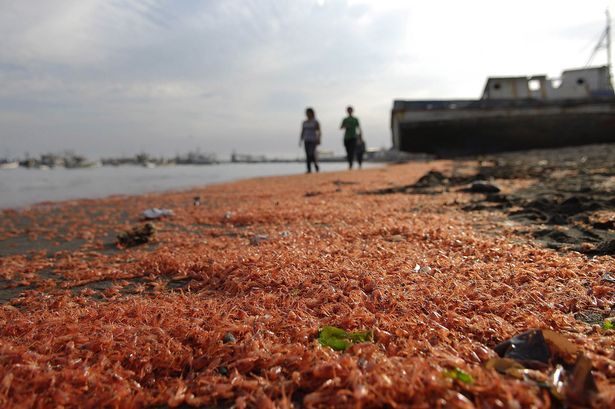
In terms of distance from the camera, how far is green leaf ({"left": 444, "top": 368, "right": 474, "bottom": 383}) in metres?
1.22

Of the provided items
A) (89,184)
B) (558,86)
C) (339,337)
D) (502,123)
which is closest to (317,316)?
(339,337)

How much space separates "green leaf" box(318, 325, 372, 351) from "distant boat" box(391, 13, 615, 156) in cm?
2415

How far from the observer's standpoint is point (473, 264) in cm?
255

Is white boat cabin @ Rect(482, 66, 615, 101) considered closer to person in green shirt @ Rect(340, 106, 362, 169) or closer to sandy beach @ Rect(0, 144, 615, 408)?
person in green shirt @ Rect(340, 106, 362, 169)

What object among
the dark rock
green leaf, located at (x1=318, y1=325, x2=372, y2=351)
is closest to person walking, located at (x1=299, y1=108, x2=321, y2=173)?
the dark rock

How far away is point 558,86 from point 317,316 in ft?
111

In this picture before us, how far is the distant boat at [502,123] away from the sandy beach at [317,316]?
21.9m

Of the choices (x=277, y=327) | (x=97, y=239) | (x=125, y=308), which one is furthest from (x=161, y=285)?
(x=97, y=239)

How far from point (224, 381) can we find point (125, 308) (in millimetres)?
1020

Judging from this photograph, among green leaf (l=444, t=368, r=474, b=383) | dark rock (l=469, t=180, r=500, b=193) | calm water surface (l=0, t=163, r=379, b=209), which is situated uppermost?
calm water surface (l=0, t=163, r=379, b=209)

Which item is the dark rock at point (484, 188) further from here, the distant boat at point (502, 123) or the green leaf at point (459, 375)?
the distant boat at point (502, 123)

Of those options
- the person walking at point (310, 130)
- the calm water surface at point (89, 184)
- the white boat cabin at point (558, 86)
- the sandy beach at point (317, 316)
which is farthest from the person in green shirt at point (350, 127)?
the white boat cabin at point (558, 86)

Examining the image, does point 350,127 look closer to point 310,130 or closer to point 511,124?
point 310,130

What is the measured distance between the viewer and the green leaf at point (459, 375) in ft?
3.99
